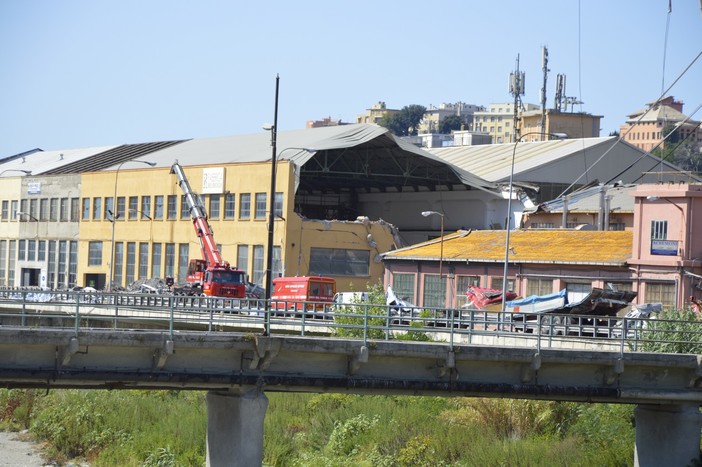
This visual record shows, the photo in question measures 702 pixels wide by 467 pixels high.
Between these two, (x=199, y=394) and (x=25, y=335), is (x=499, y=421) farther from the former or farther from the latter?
(x=25, y=335)

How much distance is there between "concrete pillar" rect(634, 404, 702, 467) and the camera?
3070cm

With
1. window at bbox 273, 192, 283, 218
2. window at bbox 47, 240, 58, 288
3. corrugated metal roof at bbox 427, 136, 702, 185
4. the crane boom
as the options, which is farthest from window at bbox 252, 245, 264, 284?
window at bbox 47, 240, 58, 288

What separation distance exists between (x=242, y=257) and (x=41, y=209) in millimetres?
26403

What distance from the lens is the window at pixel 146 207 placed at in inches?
3228

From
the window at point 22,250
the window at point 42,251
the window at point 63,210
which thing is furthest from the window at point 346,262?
the window at point 22,250

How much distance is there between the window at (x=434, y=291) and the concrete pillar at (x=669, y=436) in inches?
1224

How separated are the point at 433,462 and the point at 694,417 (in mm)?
9251

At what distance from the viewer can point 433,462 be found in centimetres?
3719

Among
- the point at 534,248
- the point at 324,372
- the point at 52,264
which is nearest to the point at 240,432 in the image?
the point at 324,372

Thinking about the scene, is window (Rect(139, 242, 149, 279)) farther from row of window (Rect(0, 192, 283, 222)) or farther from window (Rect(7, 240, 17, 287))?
window (Rect(7, 240, 17, 287))

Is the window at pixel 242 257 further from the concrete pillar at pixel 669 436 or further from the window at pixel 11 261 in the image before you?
the concrete pillar at pixel 669 436

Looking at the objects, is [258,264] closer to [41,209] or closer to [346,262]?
[346,262]

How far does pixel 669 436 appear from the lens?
3109 cm

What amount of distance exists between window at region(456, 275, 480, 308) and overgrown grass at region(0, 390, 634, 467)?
17383mm
